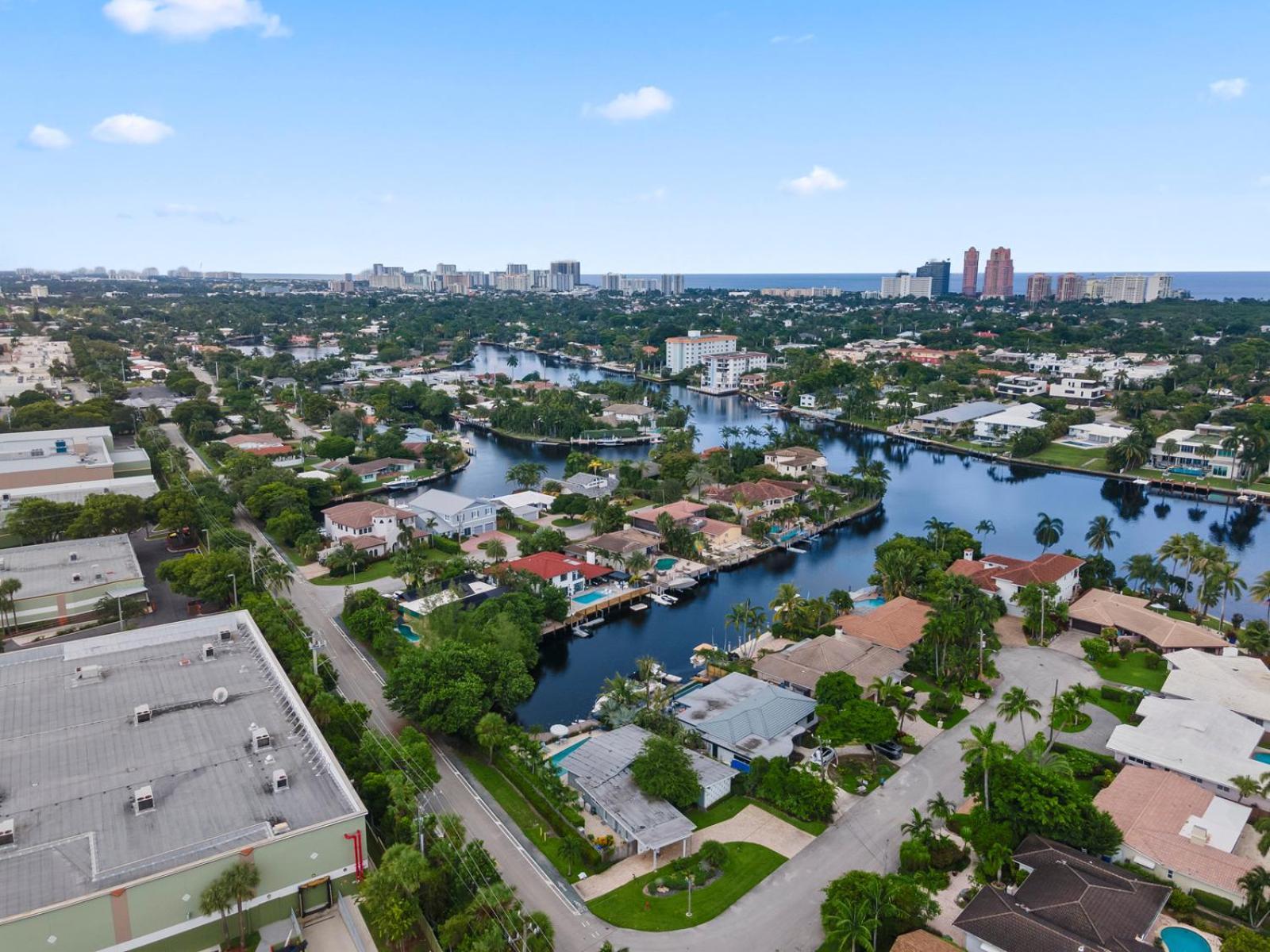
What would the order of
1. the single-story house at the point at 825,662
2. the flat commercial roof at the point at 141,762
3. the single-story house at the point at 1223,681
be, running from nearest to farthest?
1. the flat commercial roof at the point at 141,762
2. the single-story house at the point at 1223,681
3. the single-story house at the point at 825,662

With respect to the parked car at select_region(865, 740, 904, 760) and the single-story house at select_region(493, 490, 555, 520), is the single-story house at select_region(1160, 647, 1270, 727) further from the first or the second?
the single-story house at select_region(493, 490, 555, 520)

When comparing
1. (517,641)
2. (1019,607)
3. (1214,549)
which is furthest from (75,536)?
(1214,549)

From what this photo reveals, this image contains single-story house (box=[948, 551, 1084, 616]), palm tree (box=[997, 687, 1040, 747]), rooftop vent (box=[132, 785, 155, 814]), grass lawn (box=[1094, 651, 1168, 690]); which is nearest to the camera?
rooftop vent (box=[132, 785, 155, 814])

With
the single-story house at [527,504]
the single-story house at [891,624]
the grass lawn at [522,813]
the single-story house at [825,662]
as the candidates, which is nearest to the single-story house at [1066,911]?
the grass lawn at [522,813]

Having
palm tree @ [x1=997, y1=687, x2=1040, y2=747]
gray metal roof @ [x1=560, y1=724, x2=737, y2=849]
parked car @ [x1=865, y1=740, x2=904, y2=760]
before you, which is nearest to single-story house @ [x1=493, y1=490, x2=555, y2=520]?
gray metal roof @ [x1=560, y1=724, x2=737, y2=849]

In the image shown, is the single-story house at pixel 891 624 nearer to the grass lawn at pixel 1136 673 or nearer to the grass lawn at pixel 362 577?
the grass lawn at pixel 1136 673

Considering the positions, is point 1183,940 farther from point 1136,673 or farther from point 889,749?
point 1136,673
